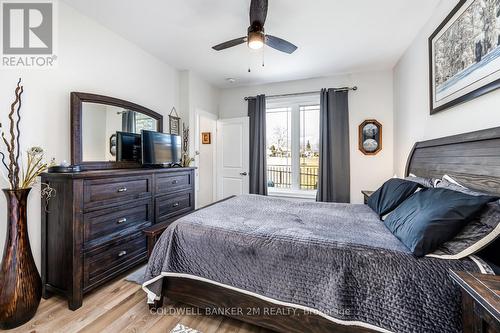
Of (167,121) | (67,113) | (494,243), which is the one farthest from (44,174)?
(494,243)

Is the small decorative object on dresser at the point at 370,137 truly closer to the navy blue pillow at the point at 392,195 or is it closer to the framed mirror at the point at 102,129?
the navy blue pillow at the point at 392,195

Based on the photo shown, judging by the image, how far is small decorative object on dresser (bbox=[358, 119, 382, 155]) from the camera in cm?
372

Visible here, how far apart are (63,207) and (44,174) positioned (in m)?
0.35

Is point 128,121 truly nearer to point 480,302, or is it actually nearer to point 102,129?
point 102,129

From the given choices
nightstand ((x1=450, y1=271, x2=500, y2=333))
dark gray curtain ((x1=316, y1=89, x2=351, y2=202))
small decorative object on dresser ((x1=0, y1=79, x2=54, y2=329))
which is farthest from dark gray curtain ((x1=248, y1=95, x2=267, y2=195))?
nightstand ((x1=450, y1=271, x2=500, y2=333))

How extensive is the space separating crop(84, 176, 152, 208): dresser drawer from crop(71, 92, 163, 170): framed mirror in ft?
1.58

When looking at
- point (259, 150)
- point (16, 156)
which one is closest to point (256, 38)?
point (16, 156)

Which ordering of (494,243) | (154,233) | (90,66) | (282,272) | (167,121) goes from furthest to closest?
1. (167,121)
2. (90,66)
3. (154,233)
4. (282,272)
5. (494,243)

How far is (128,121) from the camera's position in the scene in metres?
2.83

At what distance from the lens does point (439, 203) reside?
4.28ft

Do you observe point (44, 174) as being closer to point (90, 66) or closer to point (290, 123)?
point (90, 66)

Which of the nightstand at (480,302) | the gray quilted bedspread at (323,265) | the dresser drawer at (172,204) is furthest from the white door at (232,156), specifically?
the nightstand at (480,302)

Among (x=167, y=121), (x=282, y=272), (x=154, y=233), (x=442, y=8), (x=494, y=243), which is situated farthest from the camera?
(x=167, y=121)

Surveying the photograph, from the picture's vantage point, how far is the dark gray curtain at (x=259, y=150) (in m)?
4.24
